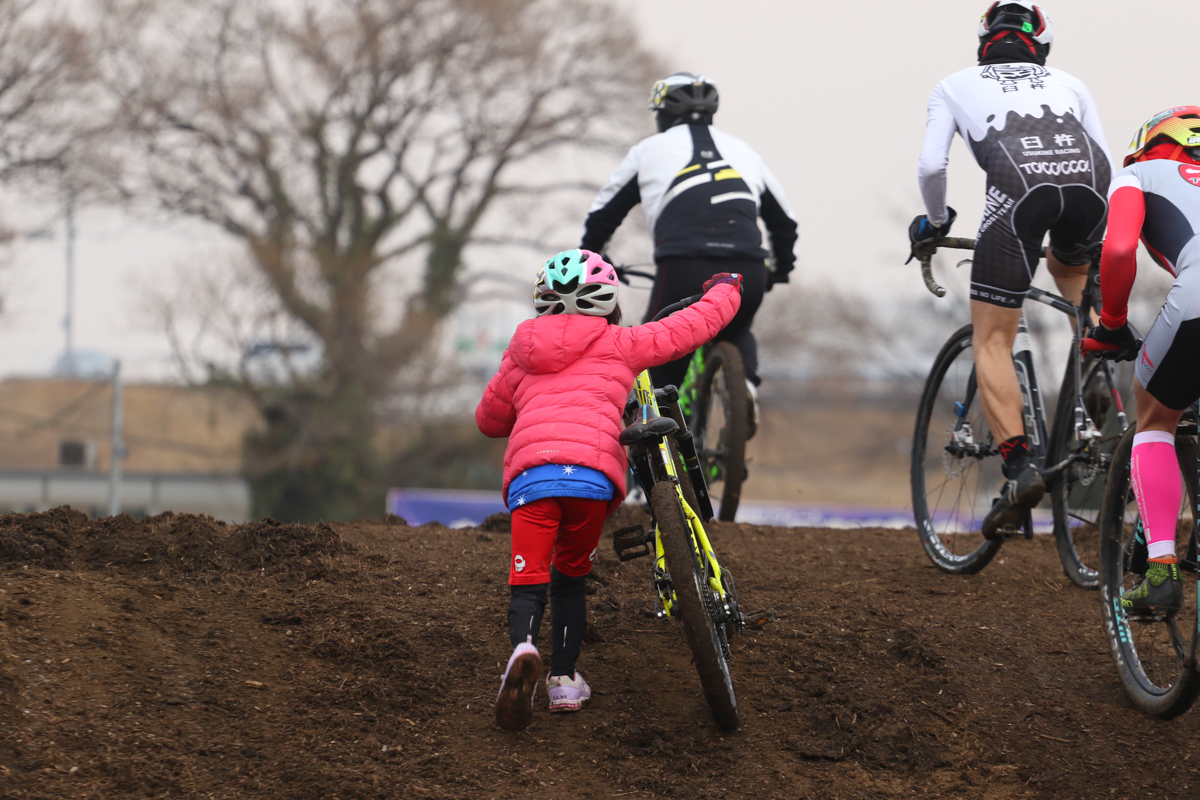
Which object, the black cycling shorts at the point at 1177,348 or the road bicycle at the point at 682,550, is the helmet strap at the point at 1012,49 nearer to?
the black cycling shorts at the point at 1177,348

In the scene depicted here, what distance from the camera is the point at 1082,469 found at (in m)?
4.62

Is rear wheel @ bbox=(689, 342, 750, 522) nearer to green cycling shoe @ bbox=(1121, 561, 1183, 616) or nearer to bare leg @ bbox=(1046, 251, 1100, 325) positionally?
bare leg @ bbox=(1046, 251, 1100, 325)

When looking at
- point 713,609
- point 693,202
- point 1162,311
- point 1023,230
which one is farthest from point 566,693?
point 693,202

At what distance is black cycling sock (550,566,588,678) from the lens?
3.93m

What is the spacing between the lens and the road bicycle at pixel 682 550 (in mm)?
3493

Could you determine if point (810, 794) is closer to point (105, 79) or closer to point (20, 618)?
point (20, 618)

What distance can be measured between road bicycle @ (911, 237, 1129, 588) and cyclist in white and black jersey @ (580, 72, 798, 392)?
3.44 feet

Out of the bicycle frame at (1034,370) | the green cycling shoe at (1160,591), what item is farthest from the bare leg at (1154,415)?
the bicycle frame at (1034,370)

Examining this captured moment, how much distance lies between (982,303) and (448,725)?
276 cm

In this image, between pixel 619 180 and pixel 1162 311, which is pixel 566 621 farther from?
pixel 619 180

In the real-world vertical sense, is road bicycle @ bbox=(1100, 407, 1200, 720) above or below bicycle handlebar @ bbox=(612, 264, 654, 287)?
below

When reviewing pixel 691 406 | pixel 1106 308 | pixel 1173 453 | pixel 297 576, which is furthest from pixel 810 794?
pixel 691 406

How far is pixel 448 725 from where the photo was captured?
3787 millimetres

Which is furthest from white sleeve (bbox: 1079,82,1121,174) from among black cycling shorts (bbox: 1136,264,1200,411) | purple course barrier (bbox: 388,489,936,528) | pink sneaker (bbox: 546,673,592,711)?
purple course barrier (bbox: 388,489,936,528)
